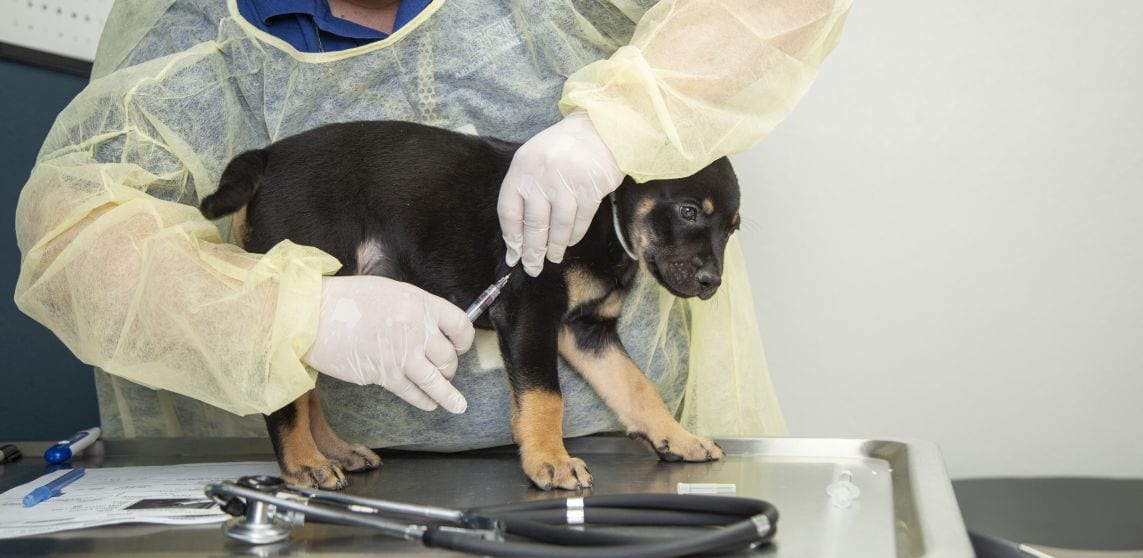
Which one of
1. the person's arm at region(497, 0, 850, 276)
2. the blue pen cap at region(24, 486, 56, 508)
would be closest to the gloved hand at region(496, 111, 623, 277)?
the person's arm at region(497, 0, 850, 276)

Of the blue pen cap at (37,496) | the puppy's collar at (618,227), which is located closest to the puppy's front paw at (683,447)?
the puppy's collar at (618,227)

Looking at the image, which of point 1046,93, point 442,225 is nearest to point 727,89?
point 442,225

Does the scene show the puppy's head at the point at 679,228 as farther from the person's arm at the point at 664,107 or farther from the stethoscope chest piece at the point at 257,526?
the stethoscope chest piece at the point at 257,526

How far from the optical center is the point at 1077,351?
1.92 m

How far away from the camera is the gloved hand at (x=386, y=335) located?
105 cm

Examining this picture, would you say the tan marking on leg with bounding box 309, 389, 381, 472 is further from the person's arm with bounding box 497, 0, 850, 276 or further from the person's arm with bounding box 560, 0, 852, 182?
Result: the person's arm with bounding box 560, 0, 852, 182

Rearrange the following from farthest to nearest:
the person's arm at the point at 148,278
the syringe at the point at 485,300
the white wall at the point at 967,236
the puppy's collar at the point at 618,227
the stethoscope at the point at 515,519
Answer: the white wall at the point at 967,236
the puppy's collar at the point at 618,227
the syringe at the point at 485,300
the person's arm at the point at 148,278
the stethoscope at the point at 515,519

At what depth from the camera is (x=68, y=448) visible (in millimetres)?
1341

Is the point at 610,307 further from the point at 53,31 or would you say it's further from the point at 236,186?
the point at 53,31

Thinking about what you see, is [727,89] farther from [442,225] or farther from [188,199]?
[188,199]

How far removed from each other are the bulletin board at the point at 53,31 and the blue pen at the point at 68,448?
769 mm

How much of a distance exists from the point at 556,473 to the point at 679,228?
0.36 meters

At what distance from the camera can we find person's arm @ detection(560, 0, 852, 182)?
1077 mm

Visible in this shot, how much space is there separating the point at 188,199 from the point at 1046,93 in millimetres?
1607
